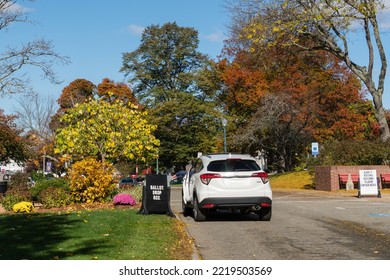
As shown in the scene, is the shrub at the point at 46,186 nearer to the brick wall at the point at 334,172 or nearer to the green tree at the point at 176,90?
the brick wall at the point at 334,172

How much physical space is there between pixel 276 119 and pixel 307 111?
97.0 inches

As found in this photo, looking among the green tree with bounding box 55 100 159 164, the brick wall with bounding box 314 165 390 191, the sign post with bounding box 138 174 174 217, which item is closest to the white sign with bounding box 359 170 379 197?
the brick wall with bounding box 314 165 390 191

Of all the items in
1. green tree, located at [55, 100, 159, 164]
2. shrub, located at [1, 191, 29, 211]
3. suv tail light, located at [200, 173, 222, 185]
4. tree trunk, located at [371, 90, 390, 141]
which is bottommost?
shrub, located at [1, 191, 29, 211]

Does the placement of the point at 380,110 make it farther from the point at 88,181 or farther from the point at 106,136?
the point at 88,181

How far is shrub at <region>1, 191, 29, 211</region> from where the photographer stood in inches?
785

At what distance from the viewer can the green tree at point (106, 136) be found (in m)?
24.2

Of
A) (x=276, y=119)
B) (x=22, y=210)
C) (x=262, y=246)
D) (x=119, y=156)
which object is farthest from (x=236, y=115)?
(x=262, y=246)

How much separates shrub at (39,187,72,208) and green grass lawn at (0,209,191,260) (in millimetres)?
4718

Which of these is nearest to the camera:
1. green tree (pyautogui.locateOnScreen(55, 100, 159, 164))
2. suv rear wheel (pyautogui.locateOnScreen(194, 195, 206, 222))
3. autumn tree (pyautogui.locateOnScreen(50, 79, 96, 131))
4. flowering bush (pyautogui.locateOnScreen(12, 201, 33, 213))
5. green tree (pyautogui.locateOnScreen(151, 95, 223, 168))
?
suv rear wheel (pyautogui.locateOnScreen(194, 195, 206, 222))

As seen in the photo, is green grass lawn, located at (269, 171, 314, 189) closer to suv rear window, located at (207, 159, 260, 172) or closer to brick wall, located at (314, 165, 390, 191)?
brick wall, located at (314, 165, 390, 191)

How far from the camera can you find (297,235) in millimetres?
12062

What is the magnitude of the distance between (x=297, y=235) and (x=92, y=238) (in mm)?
4472

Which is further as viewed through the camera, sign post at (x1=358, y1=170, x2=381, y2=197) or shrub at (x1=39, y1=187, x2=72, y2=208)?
sign post at (x1=358, y1=170, x2=381, y2=197)

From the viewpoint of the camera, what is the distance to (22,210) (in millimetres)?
18438
